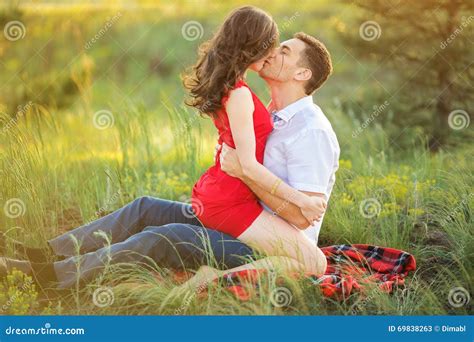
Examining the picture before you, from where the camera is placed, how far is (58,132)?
412 centimetres

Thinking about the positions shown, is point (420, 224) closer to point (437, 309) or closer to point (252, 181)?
point (437, 309)

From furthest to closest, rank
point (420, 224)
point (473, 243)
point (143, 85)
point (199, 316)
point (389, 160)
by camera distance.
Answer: point (143, 85) → point (389, 160) → point (420, 224) → point (473, 243) → point (199, 316)

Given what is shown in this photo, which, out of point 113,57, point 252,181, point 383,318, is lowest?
point 383,318

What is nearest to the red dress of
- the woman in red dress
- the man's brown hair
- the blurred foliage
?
the woman in red dress

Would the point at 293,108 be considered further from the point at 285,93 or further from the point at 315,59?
the point at 315,59

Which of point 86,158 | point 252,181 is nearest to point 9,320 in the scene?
point 252,181

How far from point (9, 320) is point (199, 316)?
0.73 metres

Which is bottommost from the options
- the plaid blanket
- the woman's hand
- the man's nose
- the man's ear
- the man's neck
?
the plaid blanket

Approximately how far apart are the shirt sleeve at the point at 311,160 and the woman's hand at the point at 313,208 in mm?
39

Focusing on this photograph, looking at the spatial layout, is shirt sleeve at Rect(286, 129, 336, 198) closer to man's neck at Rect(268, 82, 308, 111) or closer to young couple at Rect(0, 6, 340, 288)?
young couple at Rect(0, 6, 340, 288)

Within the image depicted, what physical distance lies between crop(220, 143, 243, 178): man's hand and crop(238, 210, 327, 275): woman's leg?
0.61ft

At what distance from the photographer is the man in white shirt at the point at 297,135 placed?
2918mm

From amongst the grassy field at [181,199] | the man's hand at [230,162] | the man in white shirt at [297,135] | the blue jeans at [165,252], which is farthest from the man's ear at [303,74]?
the grassy field at [181,199]

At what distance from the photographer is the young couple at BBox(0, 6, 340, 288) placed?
9.45 ft
